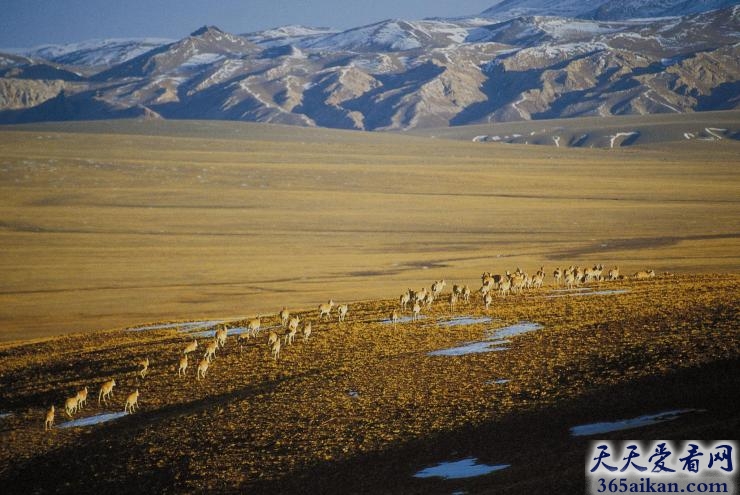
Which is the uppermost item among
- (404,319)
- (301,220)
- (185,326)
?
(404,319)

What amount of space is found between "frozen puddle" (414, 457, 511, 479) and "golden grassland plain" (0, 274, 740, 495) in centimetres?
19

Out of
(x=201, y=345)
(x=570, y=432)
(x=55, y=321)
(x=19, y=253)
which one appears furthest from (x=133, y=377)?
(x=19, y=253)

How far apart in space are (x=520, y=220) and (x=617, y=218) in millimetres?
9004

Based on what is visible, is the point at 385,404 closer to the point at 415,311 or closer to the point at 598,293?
the point at 415,311

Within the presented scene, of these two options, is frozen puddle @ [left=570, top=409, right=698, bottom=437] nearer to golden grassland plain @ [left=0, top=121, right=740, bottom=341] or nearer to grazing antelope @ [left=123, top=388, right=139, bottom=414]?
grazing antelope @ [left=123, top=388, right=139, bottom=414]

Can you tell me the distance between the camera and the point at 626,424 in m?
13.8

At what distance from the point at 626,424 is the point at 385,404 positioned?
4.71m

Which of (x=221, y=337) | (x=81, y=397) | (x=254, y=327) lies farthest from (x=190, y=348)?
(x=81, y=397)

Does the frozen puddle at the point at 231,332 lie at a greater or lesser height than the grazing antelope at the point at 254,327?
lesser

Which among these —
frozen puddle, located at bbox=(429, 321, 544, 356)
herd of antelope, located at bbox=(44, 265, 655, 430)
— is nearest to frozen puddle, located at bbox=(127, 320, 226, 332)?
herd of antelope, located at bbox=(44, 265, 655, 430)

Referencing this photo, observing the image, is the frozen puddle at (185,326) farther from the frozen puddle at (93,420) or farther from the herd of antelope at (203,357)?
the frozen puddle at (93,420)

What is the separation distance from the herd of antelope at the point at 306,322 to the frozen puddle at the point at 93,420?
0.76 feet

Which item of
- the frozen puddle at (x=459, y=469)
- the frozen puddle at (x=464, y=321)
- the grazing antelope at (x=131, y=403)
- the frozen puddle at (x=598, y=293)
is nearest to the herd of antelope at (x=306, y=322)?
the grazing antelope at (x=131, y=403)

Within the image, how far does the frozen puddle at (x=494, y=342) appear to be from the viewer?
19.7m
